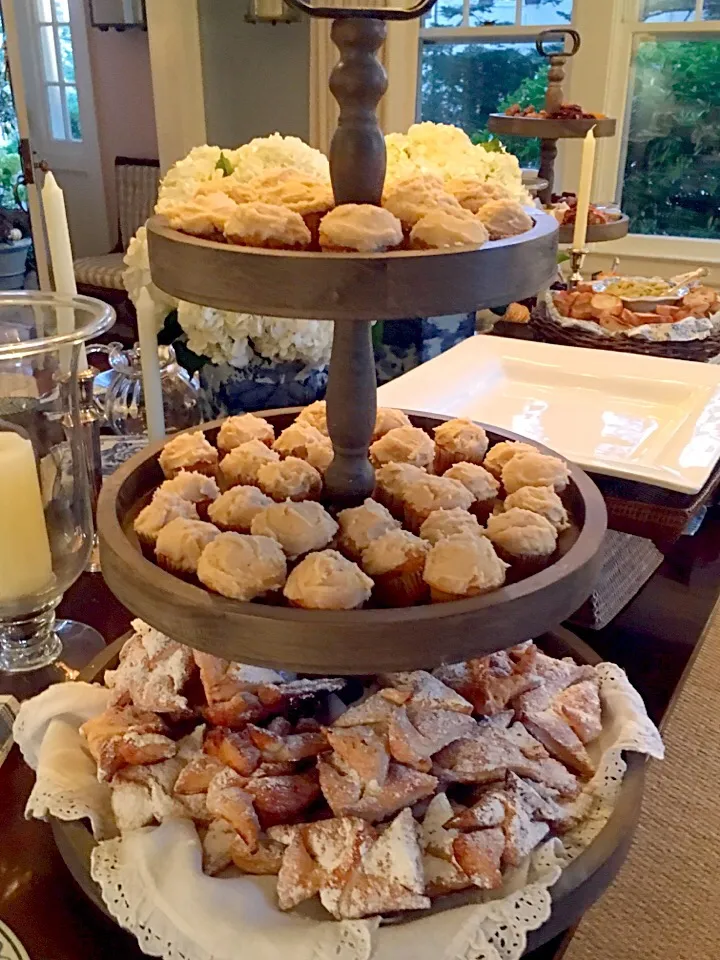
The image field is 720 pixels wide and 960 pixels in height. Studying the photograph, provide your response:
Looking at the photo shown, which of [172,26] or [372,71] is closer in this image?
[372,71]

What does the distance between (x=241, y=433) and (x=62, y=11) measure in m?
4.87

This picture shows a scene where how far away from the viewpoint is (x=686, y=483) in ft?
3.27

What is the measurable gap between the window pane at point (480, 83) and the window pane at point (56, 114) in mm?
2310

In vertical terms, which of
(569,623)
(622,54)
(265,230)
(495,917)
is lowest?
(569,623)

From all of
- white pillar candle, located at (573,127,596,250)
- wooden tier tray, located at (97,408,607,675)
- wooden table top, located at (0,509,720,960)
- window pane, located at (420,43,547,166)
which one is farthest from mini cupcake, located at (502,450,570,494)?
window pane, located at (420,43,547,166)

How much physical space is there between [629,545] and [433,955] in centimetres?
78

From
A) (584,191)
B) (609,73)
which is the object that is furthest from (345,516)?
(609,73)

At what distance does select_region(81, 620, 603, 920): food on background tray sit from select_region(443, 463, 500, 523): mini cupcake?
135 mm

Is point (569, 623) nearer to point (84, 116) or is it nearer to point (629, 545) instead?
point (629, 545)

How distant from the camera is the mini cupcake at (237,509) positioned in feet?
2.15

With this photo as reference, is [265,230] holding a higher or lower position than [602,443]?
higher

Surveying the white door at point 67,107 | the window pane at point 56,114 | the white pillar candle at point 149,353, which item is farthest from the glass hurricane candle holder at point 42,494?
the window pane at point 56,114

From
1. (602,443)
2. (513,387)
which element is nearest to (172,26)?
(513,387)

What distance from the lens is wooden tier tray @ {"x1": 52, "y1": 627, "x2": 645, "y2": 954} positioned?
23.4 inches
